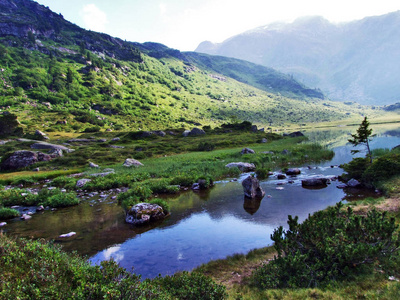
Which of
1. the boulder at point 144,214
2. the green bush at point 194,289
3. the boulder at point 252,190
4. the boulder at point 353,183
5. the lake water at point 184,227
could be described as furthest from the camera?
the boulder at point 353,183

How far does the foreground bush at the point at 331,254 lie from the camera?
9.08 metres

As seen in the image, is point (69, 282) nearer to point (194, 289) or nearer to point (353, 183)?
point (194, 289)

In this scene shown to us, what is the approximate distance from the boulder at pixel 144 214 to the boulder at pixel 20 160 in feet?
148

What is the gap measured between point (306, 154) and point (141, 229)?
4315cm

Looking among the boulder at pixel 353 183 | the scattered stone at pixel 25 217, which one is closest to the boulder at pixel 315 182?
the boulder at pixel 353 183

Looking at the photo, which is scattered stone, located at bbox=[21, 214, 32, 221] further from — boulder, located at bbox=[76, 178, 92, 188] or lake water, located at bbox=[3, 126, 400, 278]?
boulder, located at bbox=[76, 178, 92, 188]

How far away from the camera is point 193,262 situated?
45.6 feet

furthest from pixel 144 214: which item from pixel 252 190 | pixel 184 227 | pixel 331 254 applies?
pixel 331 254

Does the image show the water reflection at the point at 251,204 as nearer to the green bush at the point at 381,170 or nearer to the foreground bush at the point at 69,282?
the green bush at the point at 381,170

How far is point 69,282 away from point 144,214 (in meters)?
13.4

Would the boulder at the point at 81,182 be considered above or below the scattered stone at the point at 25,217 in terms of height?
above

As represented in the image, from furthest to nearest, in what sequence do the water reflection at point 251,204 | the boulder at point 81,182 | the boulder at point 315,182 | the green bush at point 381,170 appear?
the boulder at point 81,182 → the boulder at point 315,182 → the green bush at point 381,170 → the water reflection at point 251,204

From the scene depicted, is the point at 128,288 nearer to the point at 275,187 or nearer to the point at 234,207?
the point at 234,207

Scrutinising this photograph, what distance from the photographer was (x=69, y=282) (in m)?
7.52
